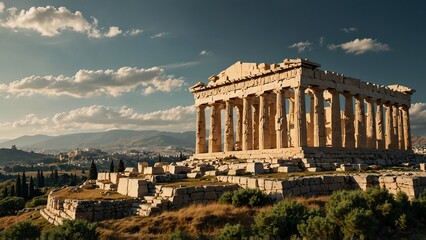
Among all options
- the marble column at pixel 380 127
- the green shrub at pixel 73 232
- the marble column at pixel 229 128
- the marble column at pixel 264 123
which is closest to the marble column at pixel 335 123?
the marble column at pixel 264 123

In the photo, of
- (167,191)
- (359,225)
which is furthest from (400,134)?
(359,225)

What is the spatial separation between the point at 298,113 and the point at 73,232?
2362cm

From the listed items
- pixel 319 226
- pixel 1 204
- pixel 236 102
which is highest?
pixel 236 102

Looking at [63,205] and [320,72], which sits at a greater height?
[320,72]

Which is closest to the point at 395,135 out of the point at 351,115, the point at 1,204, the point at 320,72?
the point at 351,115

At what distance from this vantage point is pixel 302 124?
34688 millimetres

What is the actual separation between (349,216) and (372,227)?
0.89m

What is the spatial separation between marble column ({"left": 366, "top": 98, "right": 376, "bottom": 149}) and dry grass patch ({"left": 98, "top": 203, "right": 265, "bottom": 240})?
2664cm

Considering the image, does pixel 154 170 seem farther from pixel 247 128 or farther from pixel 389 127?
pixel 389 127

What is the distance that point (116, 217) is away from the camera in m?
19.5

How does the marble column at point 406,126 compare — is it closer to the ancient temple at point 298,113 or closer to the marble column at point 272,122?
the ancient temple at point 298,113

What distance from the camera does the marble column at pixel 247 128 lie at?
40094 mm

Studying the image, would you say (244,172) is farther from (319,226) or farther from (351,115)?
(351,115)

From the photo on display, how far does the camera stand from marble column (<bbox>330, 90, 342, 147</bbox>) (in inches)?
1435
